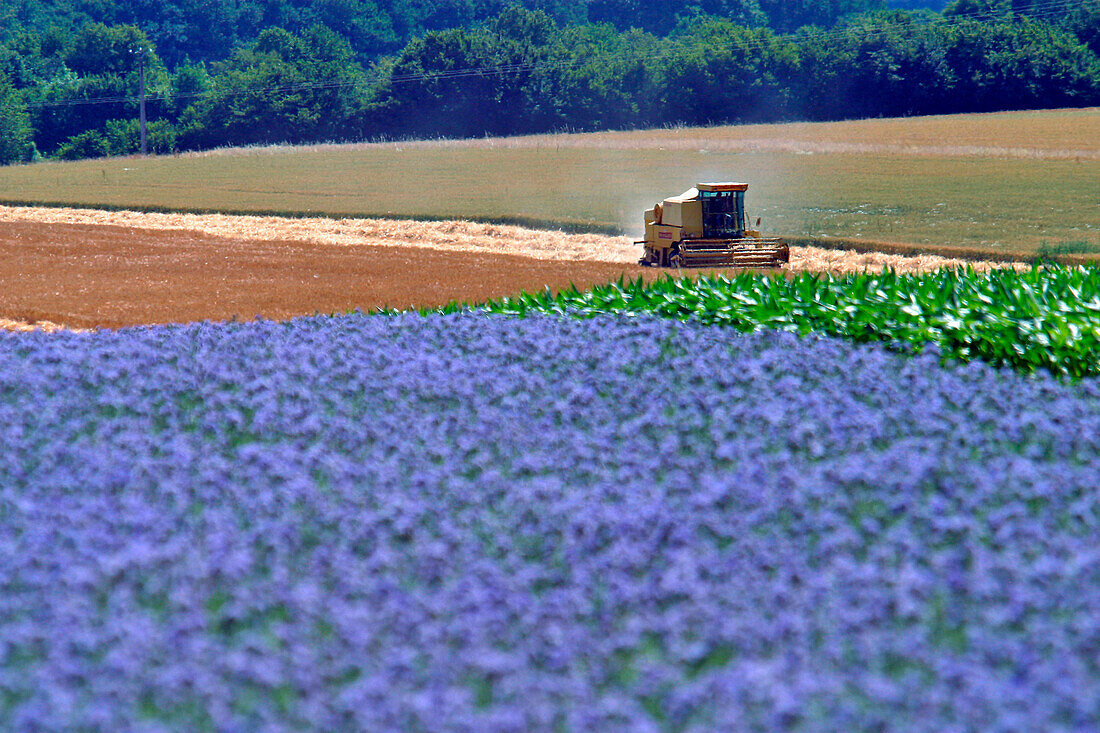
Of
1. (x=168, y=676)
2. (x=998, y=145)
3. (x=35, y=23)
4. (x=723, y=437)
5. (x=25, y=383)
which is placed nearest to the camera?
(x=168, y=676)

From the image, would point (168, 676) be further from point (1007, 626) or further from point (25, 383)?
point (25, 383)

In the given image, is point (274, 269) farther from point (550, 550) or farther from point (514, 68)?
point (514, 68)

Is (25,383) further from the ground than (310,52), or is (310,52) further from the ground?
(310,52)

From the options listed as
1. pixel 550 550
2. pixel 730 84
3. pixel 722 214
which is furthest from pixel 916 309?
pixel 730 84

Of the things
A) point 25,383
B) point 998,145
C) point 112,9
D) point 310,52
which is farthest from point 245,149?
point 25,383

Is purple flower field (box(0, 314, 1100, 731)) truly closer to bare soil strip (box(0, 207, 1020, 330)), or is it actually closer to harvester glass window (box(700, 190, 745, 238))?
bare soil strip (box(0, 207, 1020, 330))

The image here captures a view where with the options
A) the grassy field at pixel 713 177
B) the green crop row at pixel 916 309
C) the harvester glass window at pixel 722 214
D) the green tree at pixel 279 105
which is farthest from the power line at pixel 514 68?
the green crop row at pixel 916 309

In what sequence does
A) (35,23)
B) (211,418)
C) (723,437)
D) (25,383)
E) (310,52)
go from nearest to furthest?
(723,437) < (211,418) < (25,383) < (310,52) < (35,23)

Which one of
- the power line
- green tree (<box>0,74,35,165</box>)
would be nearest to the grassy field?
the power line
